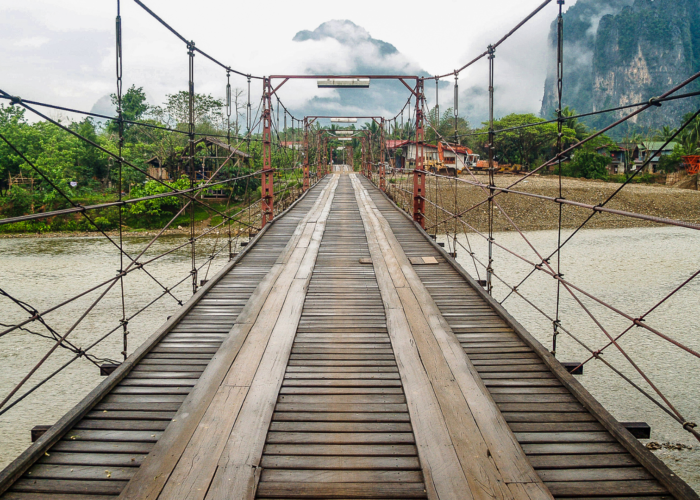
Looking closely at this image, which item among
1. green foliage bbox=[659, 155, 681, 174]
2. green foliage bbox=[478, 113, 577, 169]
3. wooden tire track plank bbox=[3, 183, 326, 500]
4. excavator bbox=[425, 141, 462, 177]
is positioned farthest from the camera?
green foliage bbox=[478, 113, 577, 169]

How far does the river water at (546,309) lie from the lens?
5121mm

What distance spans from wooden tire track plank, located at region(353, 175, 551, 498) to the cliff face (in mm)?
51065

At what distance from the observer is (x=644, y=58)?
182 ft

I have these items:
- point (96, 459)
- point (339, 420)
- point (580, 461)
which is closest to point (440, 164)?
point (339, 420)

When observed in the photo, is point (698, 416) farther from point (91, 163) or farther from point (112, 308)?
point (91, 163)

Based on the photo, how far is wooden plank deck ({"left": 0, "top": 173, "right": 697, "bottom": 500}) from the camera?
172cm

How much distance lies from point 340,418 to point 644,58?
66.8 m

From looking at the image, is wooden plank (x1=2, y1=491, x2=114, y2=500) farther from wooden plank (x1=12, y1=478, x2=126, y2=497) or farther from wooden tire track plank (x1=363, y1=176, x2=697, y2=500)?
wooden tire track plank (x1=363, y1=176, x2=697, y2=500)

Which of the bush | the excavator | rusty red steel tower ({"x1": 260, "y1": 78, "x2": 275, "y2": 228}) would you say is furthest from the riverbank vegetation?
rusty red steel tower ({"x1": 260, "y1": 78, "x2": 275, "y2": 228})

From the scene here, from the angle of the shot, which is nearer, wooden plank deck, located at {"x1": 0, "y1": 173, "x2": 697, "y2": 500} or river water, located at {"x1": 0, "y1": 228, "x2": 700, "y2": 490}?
wooden plank deck, located at {"x1": 0, "y1": 173, "x2": 697, "y2": 500}

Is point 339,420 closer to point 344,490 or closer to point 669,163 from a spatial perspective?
point 344,490

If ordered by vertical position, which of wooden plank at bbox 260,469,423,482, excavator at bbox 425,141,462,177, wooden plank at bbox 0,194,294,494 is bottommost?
wooden plank at bbox 260,469,423,482

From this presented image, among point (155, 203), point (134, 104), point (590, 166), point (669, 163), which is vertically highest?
point (134, 104)

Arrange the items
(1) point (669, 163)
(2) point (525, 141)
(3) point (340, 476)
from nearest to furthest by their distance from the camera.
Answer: (3) point (340, 476)
(1) point (669, 163)
(2) point (525, 141)
